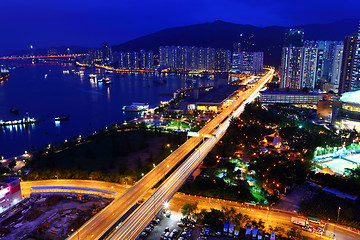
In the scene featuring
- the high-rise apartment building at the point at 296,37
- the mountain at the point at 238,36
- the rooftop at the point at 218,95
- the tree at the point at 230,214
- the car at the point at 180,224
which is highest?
the mountain at the point at 238,36

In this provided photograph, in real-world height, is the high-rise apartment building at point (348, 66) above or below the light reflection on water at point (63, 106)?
above

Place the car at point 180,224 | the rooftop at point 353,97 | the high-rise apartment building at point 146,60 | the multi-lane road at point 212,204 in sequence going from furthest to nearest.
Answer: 1. the high-rise apartment building at point 146,60
2. the rooftop at point 353,97
3. the car at point 180,224
4. the multi-lane road at point 212,204

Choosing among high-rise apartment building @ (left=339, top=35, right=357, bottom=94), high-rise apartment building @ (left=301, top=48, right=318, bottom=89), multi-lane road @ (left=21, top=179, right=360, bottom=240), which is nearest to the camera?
multi-lane road @ (left=21, top=179, right=360, bottom=240)

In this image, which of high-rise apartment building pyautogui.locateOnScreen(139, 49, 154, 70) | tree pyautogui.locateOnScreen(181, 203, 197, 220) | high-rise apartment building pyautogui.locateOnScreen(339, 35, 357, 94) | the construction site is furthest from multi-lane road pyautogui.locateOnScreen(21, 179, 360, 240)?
high-rise apartment building pyautogui.locateOnScreen(139, 49, 154, 70)

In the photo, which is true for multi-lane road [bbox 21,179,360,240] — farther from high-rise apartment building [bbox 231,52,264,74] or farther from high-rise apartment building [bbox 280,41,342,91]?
high-rise apartment building [bbox 231,52,264,74]

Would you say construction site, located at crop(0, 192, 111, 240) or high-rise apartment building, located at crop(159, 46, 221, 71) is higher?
high-rise apartment building, located at crop(159, 46, 221, 71)

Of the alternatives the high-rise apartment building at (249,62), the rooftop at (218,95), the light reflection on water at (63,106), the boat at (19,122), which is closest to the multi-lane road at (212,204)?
the light reflection on water at (63,106)

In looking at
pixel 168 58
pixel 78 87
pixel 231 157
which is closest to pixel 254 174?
pixel 231 157

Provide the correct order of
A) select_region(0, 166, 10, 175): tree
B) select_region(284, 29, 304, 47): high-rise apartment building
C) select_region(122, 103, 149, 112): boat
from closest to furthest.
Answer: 1. select_region(0, 166, 10, 175): tree
2. select_region(122, 103, 149, 112): boat
3. select_region(284, 29, 304, 47): high-rise apartment building

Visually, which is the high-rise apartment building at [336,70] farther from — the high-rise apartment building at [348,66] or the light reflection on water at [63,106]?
the light reflection on water at [63,106]
